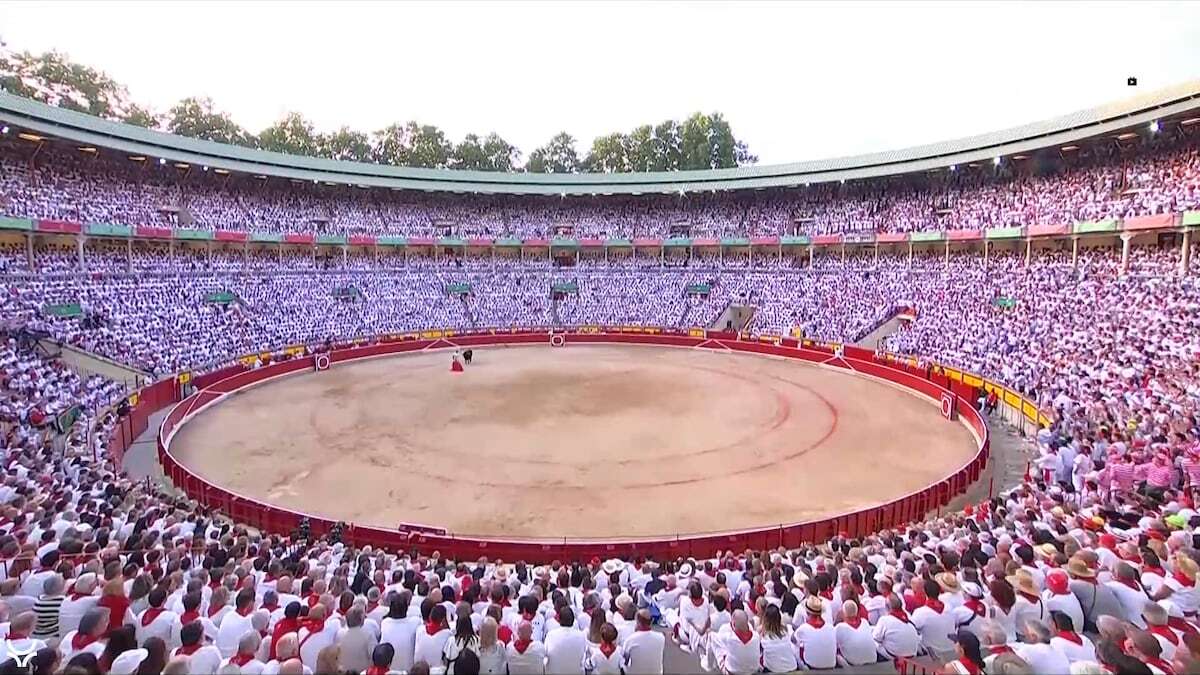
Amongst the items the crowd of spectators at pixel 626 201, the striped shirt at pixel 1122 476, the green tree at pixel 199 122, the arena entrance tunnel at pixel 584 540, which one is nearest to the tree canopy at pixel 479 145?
the green tree at pixel 199 122

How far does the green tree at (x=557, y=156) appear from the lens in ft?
325

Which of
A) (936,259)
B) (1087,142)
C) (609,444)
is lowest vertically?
(609,444)

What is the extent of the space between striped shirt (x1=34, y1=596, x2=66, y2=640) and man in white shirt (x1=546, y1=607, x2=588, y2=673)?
5334 millimetres

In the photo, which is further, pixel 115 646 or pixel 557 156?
pixel 557 156

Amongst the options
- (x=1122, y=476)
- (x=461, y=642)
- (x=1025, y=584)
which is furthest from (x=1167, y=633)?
(x=1122, y=476)

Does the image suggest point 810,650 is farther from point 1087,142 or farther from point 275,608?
point 1087,142

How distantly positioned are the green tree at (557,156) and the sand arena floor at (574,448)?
2744 inches

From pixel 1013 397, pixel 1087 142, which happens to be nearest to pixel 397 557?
pixel 1013 397

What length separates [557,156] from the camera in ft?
327

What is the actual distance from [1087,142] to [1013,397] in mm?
22653

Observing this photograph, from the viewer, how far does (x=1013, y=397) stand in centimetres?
2514

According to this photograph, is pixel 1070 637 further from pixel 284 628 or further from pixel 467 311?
pixel 467 311

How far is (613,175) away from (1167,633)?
61518mm

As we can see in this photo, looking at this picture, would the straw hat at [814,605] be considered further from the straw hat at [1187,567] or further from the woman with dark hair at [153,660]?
the woman with dark hair at [153,660]
